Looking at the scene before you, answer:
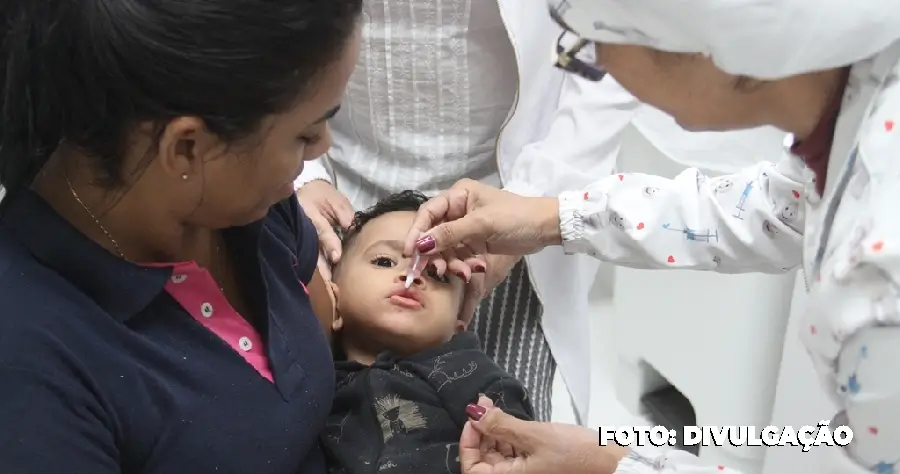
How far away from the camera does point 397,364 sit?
1272 mm

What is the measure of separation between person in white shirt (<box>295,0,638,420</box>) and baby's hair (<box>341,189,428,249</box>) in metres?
0.03

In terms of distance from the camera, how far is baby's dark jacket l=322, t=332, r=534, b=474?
1.15 meters

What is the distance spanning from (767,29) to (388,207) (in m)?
0.78

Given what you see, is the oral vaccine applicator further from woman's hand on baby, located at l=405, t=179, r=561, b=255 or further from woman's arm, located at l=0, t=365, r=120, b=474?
woman's arm, located at l=0, t=365, r=120, b=474

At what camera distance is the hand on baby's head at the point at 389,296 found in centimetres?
130

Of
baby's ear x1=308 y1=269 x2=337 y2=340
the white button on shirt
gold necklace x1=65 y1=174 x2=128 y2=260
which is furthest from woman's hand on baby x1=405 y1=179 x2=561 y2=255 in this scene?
gold necklace x1=65 y1=174 x2=128 y2=260

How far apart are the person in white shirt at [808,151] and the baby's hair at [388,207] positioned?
16.1 inches

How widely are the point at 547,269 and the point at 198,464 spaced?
710 millimetres

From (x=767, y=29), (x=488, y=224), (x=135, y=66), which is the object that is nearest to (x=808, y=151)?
(x=767, y=29)

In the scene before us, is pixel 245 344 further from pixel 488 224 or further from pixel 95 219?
pixel 488 224

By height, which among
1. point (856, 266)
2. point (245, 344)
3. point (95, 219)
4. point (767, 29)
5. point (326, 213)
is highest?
point (767, 29)

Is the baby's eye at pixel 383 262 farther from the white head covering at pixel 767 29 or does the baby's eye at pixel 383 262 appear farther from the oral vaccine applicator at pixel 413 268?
the white head covering at pixel 767 29

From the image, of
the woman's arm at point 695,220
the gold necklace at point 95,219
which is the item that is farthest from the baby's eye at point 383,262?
the gold necklace at point 95,219

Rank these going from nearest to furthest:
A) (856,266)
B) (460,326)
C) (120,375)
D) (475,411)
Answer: (856,266) → (120,375) → (475,411) → (460,326)
